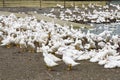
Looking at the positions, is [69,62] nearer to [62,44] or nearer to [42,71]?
[42,71]

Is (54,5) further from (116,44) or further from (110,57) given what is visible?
(110,57)

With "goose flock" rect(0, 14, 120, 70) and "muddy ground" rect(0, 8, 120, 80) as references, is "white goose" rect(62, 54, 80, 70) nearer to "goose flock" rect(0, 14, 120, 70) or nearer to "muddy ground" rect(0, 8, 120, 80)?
"goose flock" rect(0, 14, 120, 70)

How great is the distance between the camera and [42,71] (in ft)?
35.0

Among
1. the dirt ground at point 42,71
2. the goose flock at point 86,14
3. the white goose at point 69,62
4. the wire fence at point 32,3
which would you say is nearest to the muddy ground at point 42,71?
the dirt ground at point 42,71

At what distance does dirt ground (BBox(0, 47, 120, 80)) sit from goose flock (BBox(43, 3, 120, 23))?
1440 cm

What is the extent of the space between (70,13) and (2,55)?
1632 cm

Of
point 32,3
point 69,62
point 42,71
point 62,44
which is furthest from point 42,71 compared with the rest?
point 32,3

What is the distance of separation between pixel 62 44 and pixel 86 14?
15.7 meters

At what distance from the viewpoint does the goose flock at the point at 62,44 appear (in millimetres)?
11307

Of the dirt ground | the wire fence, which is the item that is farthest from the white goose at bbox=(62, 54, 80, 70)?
the wire fence

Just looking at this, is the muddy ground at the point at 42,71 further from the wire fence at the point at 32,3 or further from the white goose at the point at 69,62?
the wire fence at the point at 32,3

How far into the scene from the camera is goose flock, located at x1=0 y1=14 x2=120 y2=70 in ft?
37.1

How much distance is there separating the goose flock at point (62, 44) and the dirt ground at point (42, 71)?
223 millimetres

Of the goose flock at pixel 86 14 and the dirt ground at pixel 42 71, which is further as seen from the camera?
the goose flock at pixel 86 14
